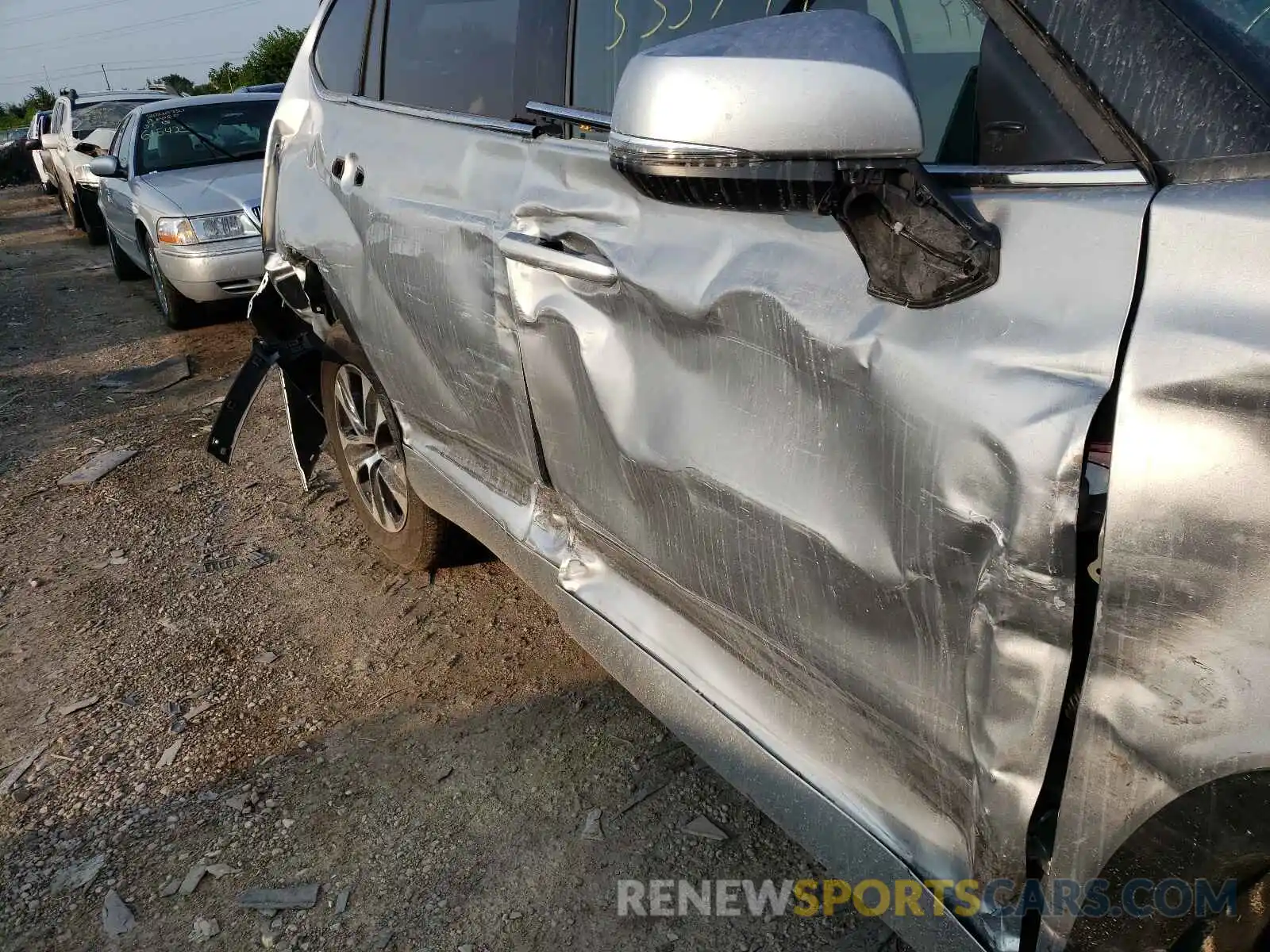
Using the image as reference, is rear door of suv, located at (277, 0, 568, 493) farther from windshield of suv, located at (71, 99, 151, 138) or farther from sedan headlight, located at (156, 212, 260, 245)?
windshield of suv, located at (71, 99, 151, 138)

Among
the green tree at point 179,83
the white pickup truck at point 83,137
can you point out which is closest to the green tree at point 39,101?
the green tree at point 179,83

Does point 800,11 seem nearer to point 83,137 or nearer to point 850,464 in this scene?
point 850,464

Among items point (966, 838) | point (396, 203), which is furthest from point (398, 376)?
point (966, 838)

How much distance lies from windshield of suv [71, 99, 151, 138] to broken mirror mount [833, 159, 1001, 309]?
15.1 m

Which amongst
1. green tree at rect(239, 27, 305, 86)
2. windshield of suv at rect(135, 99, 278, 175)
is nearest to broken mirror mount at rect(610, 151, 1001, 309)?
windshield of suv at rect(135, 99, 278, 175)

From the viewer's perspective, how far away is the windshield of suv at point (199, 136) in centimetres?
816

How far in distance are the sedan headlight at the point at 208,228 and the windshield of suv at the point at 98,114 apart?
819 centimetres

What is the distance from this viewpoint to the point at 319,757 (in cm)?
282

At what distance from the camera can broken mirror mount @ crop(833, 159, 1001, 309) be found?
124cm

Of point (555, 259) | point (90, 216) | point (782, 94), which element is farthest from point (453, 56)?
point (90, 216)

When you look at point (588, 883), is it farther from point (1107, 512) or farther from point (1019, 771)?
point (1107, 512)

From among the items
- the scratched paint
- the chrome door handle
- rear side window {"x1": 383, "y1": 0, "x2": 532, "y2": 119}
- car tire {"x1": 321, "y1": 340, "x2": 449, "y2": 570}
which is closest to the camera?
the scratched paint

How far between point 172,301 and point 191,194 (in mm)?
912

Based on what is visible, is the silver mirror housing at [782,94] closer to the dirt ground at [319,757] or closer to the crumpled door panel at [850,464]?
the crumpled door panel at [850,464]
